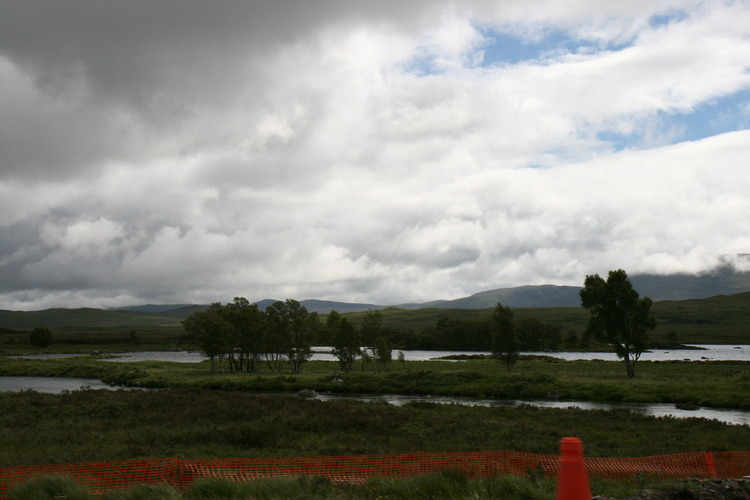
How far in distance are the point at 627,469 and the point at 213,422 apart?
21020 millimetres

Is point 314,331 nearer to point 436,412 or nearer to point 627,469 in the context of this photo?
point 436,412

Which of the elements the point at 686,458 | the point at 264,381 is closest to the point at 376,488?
the point at 686,458

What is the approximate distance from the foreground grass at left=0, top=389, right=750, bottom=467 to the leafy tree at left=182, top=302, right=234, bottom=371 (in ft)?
131

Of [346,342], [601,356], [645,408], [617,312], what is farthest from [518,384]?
[601,356]

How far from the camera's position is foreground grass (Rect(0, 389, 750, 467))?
2023 centimetres

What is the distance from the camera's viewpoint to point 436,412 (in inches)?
1366

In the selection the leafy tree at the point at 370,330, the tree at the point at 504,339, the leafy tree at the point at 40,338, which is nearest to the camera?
the tree at the point at 504,339

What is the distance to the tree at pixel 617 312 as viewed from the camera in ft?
201

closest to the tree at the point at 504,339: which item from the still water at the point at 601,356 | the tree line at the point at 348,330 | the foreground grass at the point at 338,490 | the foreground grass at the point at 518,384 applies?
the tree line at the point at 348,330

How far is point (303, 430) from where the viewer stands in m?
26.2

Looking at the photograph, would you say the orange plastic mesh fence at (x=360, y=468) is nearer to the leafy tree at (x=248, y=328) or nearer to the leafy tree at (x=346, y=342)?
the leafy tree at (x=346, y=342)

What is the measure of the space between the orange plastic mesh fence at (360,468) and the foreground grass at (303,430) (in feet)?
11.6

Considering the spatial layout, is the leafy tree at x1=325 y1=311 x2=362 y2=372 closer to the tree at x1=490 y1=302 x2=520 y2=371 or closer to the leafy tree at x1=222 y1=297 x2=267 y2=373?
the leafy tree at x1=222 y1=297 x2=267 y2=373

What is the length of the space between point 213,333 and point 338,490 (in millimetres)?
72078
